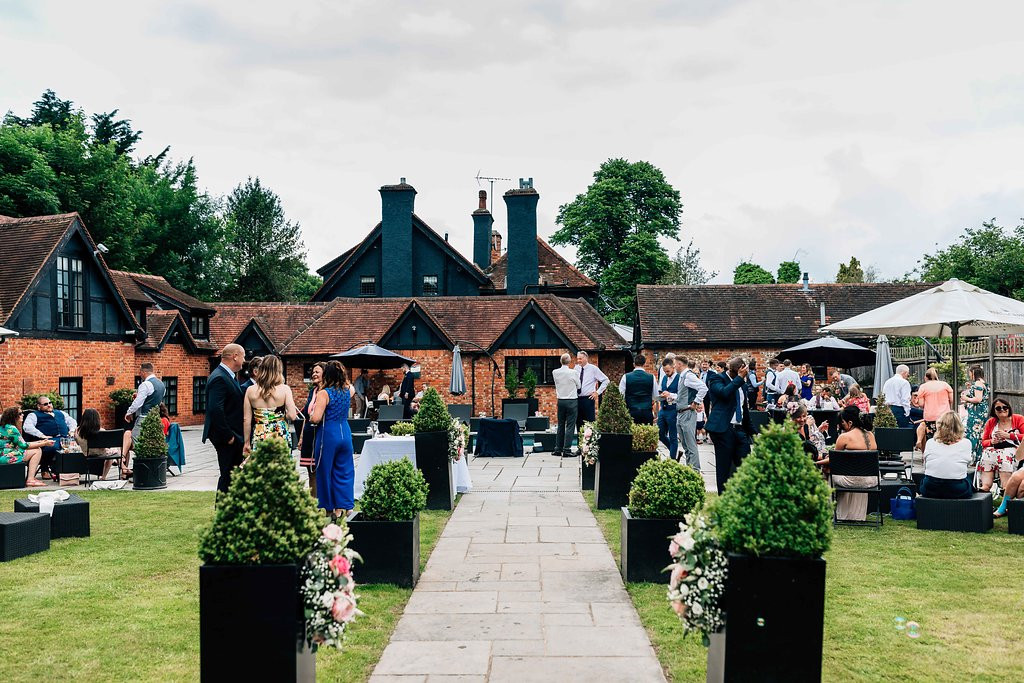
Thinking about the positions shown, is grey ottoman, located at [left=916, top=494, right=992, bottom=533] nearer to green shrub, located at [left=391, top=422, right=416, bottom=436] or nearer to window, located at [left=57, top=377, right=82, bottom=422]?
green shrub, located at [left=391, top=422, right=416, bottom=436]

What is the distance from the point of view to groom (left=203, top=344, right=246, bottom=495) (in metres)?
8.29

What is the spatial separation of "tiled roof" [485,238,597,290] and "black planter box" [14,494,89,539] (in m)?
31.4

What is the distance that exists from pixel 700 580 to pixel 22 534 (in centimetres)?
698

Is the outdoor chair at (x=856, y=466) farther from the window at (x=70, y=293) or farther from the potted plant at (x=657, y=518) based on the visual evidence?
the window at (x=70, y=293)

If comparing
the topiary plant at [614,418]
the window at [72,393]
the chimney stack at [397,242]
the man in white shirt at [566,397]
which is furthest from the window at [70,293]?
the topiary plant at [614,418]

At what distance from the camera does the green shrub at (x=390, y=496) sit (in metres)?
6.87

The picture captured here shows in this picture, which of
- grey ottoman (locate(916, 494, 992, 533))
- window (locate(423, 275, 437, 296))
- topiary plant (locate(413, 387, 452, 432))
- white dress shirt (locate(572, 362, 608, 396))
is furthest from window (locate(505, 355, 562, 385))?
grey ottoman (locate(916, 494, 992, 533))

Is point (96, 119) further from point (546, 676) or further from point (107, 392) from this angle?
point (546, 676)

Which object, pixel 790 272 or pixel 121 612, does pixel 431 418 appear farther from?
pixel 790 272

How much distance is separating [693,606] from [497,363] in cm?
2536

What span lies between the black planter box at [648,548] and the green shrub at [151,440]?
30.0 ft

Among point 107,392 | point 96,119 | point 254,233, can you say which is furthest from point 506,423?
point 254,233

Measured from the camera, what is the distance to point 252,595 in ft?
12.9

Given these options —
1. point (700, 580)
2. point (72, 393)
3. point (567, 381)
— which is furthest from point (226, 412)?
point (72, 393)
